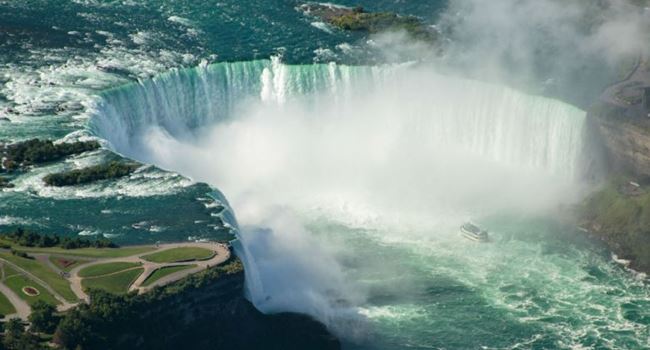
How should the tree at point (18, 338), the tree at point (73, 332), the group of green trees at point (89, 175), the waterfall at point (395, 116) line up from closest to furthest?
the tree at point (18, 338) → the tree at point (73, 332) → the group of green trees at point (89, 175) → the waterfall at point (395, 116)

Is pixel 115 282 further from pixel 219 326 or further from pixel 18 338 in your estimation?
pixel 18 338

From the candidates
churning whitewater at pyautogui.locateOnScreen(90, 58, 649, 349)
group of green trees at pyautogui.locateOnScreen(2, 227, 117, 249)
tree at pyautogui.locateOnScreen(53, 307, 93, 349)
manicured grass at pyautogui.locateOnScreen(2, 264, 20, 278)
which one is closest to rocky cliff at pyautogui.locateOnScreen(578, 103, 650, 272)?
churning whitewater at pyautogui.locateOnScreen(90, 58, 649, 349)

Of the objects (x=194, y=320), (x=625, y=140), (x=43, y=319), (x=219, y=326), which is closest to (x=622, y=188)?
(x=625, y=140)

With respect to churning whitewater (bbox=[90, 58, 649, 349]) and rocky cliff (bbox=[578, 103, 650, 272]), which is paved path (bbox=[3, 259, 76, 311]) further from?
rocky cliff (bbox=[578, 103, 650, 272])

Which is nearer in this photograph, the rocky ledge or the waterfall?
the waterfall

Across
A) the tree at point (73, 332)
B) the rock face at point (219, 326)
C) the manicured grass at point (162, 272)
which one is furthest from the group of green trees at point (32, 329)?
the manicured grass at point (162, 272)

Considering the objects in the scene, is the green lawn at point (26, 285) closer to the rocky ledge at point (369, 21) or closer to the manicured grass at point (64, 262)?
the manicured grass at point (64, 262)
